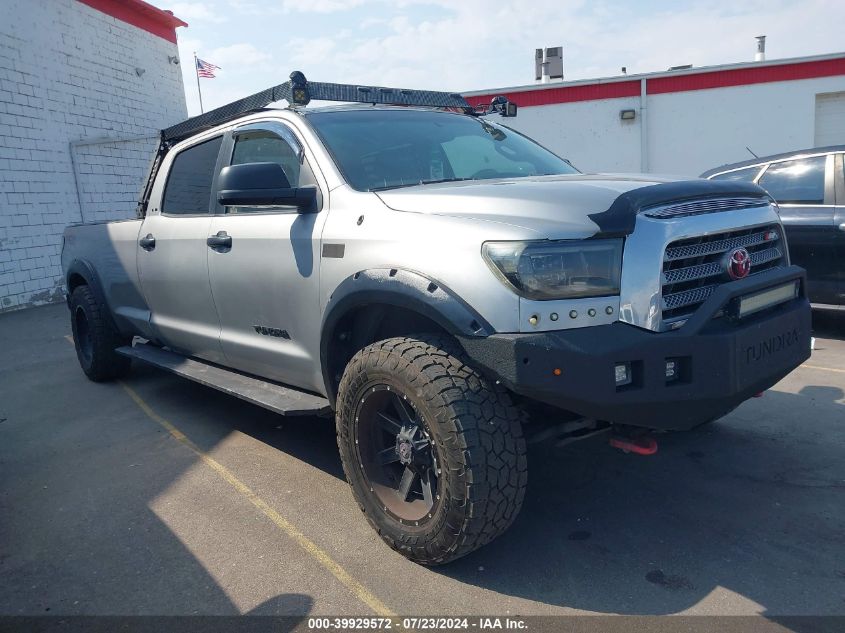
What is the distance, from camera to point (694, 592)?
2.56 metres

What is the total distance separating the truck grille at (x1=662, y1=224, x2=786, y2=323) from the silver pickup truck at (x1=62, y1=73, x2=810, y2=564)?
0.01 metres

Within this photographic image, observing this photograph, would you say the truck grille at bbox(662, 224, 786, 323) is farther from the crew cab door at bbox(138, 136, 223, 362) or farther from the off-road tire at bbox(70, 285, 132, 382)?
the off-road tire at bbox(70, 285, 132, 382)

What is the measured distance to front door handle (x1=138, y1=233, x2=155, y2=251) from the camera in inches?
185

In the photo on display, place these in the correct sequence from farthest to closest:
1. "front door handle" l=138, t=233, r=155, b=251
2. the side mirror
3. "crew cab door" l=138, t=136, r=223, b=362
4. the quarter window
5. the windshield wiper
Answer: the quarter window < "front door handle" l=138, t=233, r=155, b=251 < "crew cab door" l=138, t=136, r=223, b=362 < the windshield wiper < the side mirror

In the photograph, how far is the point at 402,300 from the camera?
2717 millimetres

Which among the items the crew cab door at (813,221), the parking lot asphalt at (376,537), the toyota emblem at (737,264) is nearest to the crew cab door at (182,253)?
the parking lot asphalt at (376,537)

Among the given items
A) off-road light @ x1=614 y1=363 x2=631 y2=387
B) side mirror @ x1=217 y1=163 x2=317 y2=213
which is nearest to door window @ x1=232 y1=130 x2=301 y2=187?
side mirror @ x1=217 y1=163 x2=317 y2=213

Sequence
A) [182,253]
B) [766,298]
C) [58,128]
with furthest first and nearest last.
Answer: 1. [58,128]
2. [182,253]
3. [766,298]

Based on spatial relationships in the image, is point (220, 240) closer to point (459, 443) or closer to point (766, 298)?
point (459, 443)

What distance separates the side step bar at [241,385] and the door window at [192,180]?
1034mm

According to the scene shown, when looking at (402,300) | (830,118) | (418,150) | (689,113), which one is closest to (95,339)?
(418,150)

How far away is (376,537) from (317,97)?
8.25ft

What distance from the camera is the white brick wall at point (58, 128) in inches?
447

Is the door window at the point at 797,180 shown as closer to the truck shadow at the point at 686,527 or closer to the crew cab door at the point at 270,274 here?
the truck shadow at the point at 686,527
